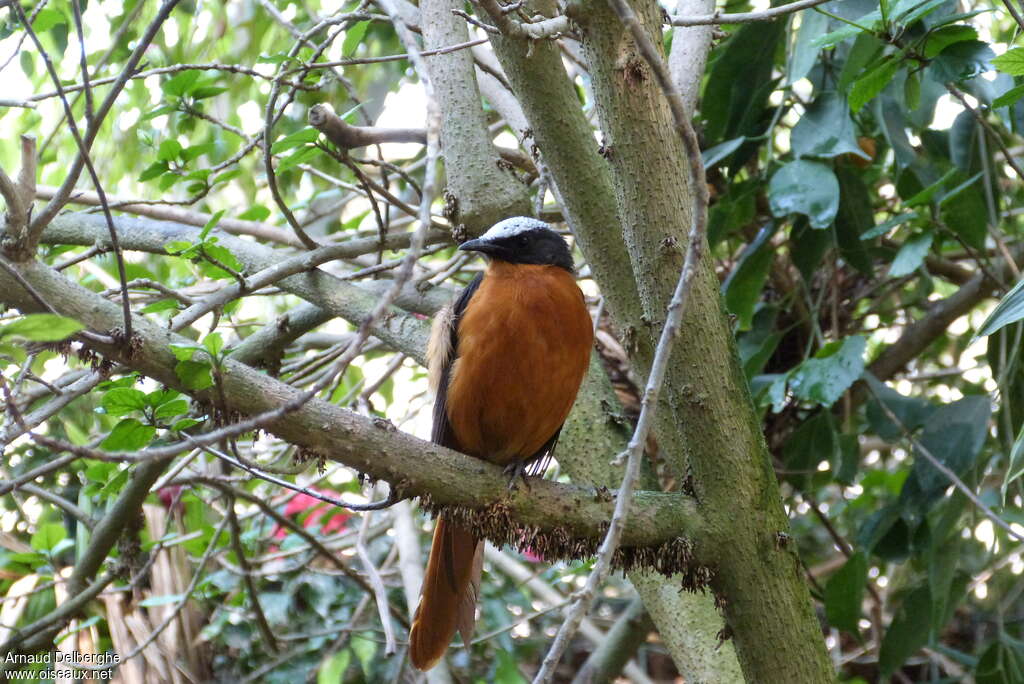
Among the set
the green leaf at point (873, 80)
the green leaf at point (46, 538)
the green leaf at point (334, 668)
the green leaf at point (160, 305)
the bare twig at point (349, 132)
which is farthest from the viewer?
the green leaf at point (334, 668)

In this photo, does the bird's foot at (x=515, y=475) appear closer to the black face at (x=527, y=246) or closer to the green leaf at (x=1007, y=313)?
the black face at (x=527, y=246)

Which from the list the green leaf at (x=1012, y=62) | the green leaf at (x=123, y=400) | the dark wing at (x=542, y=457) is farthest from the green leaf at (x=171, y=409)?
the green leaf at (x=1012, y=62)

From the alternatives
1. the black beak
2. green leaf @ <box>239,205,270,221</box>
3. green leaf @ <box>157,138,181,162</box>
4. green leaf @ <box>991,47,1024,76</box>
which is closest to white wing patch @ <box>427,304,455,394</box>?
the black beak

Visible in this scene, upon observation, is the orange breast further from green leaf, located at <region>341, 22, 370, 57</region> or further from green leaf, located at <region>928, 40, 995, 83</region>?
green leaf, located at <region>928, 40, 995, 83</region>

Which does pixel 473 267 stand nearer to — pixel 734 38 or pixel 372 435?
Answer: pixel 734 38

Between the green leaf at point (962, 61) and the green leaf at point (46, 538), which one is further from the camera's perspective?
the green leaf at point (46, 538)

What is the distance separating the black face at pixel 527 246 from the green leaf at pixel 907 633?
5.48ft

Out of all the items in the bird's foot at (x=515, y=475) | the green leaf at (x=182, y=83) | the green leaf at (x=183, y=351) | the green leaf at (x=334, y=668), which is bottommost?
the green leaf at (x=334, y=668)

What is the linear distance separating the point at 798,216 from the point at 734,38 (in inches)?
28.9

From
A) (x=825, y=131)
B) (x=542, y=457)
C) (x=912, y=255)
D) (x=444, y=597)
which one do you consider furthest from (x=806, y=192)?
(x=444, y=597)

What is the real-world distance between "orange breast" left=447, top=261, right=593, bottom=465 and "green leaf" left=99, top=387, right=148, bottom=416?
1.10 m

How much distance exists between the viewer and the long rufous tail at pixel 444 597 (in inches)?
120

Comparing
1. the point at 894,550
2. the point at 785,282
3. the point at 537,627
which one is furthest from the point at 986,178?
the point at 537,627

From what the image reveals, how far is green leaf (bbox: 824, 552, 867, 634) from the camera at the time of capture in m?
3.26
